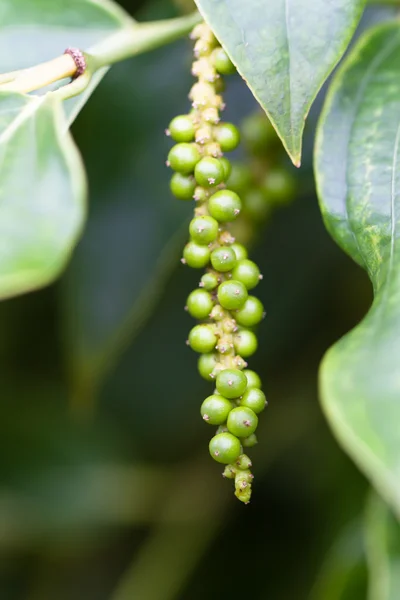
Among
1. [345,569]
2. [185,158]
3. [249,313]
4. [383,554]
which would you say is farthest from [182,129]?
[345,569]

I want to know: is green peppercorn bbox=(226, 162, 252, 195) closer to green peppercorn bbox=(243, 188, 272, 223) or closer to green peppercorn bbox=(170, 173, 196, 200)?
green peppercorn bbox=(243, 188, 272, 223)

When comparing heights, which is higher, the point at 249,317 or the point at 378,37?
the point at 378,37

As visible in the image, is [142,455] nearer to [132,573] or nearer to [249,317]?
[132,573]

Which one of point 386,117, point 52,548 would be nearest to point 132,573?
point 52,548

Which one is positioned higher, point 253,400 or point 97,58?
point 97,58

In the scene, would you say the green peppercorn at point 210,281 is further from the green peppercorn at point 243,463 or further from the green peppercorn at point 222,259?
the green peppercorn at point 243,463

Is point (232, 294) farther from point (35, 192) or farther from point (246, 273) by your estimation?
point (35, 192)

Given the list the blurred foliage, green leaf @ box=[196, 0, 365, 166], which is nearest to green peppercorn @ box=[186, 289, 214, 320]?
green leaf @ box=[196, 0, 365, 166]
